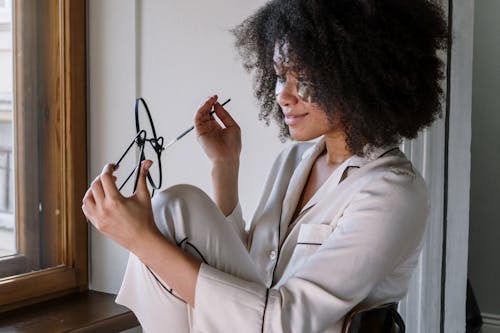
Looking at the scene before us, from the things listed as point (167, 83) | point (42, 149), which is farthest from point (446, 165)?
point (42, 149)

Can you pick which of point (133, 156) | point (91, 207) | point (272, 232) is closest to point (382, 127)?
point (272, 232)

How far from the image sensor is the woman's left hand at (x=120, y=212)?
1.04 meters

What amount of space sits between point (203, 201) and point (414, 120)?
40 cm

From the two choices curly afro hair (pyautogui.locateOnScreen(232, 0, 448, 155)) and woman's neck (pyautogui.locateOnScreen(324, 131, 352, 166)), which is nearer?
curly afro hair (pyautogui.locateOnScreen(232, 0, 448, 155))

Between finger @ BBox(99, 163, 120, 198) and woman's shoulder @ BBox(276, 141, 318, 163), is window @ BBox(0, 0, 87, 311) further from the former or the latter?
finger @ BBox(99, 163, 120, 198)

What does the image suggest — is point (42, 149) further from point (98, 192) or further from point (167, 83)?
point (98, 192)

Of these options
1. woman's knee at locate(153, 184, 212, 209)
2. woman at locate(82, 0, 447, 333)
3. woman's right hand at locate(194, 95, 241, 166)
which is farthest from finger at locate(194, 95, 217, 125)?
woman's knee at locate(153, 184, 212, 209)

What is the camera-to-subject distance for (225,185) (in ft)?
4.72

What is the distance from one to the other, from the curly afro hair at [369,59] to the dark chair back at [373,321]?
0.30m

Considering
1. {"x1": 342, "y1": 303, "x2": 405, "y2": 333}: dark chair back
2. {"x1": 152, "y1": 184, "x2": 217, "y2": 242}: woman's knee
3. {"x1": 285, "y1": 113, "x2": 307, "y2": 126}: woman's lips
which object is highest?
{"x1": 285, "y1": 113, "x2": 307, "y2": 126}: woman's lips

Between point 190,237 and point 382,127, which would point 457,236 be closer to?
point 382,127

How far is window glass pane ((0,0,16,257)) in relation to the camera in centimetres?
183

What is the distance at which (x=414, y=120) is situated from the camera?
3.94ft

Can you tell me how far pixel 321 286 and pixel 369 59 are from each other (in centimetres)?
39
